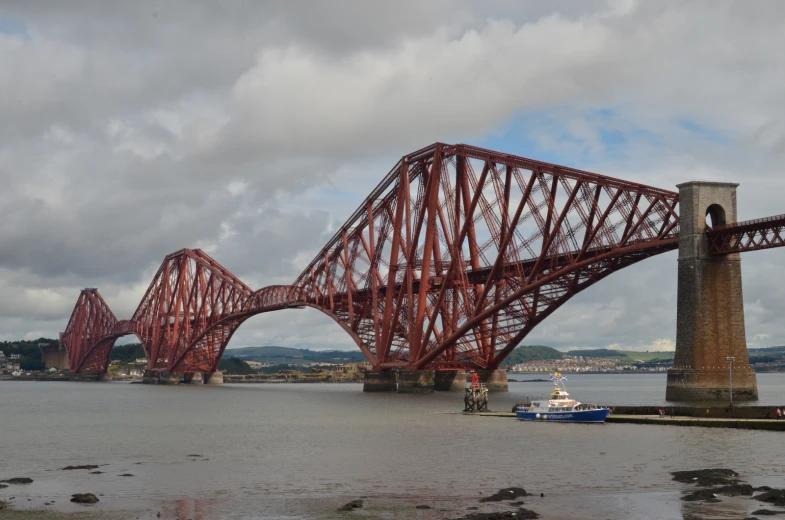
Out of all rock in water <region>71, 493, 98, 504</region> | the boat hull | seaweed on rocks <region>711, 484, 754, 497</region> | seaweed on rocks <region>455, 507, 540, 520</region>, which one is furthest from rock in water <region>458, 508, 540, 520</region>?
the boat hull

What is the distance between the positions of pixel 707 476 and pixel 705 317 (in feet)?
119

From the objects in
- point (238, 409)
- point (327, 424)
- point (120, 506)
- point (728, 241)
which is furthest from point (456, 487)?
point (238, 409)

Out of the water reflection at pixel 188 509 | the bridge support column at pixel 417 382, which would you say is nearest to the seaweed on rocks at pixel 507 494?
the water reflection at pixel 188 509

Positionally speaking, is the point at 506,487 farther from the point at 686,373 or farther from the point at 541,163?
the point at 541,163

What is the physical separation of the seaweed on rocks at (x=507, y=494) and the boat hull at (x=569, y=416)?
1269 inches

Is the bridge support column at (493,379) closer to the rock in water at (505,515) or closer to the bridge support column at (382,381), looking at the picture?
the bridge support column at (382,381)

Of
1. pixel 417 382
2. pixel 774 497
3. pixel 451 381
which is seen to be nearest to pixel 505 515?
pixel 774 497

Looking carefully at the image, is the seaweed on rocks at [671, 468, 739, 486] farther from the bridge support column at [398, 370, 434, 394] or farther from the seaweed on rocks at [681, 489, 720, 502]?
the bridge support column at [398, 370, 434, 394]

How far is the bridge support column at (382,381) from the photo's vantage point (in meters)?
122

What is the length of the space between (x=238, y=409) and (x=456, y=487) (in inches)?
2660

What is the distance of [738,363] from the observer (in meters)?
76.1

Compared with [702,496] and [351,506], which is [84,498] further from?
[702,496]

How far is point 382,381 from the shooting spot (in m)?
123

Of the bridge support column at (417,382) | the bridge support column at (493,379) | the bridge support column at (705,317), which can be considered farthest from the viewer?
the bridge support column at (493,379)
